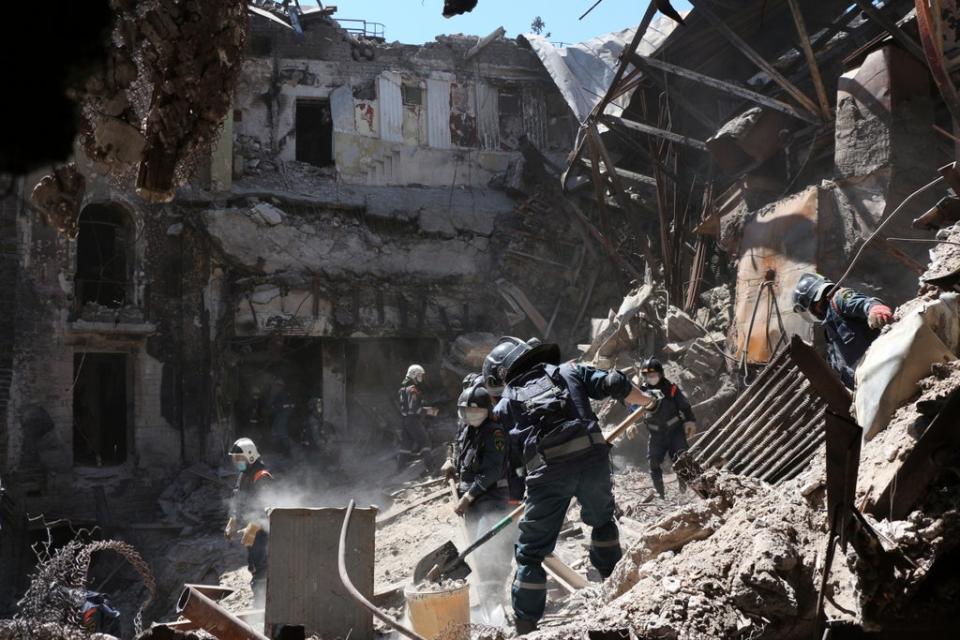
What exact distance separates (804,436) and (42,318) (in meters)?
13.9

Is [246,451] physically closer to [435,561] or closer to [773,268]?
[435,561]

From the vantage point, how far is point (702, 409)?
10.5m

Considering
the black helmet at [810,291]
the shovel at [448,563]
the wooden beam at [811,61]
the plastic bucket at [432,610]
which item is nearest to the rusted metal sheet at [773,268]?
the wooden beam at [811,61]

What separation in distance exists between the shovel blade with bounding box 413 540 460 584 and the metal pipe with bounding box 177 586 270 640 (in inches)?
82.4

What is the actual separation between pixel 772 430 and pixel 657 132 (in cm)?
800

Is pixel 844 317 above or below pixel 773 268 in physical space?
below

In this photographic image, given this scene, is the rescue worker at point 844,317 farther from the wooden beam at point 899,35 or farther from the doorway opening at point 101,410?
the doorway opening at point 101,410

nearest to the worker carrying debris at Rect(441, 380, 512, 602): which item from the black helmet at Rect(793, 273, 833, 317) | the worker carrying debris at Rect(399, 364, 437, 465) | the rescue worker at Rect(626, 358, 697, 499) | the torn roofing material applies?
the black helmet at Rect(793, 273, 833, 317)

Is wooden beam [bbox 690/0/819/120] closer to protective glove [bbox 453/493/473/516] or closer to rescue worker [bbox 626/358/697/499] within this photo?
rescue worker [bbox 626/358/697/499]

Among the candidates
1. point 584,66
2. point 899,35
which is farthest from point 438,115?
point 899,35

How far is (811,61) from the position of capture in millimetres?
9633

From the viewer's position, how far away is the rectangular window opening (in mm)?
18953

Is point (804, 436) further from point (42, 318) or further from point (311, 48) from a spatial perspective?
point (311, 48)

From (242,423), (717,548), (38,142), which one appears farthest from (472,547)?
(242,423)
